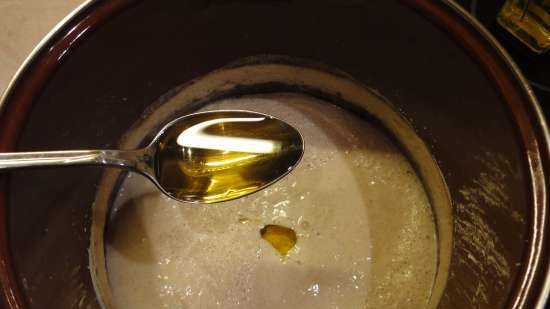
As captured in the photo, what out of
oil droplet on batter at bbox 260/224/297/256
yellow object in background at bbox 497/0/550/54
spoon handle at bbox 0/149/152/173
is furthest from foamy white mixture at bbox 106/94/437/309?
yellow object in background at bbox 497/0/550/54

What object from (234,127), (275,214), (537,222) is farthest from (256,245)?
(537,222)

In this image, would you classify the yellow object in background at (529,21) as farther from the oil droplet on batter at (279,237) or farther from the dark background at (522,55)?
the oil droplet on batter at (279,237)

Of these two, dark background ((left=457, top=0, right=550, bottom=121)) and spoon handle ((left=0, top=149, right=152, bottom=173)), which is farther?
dark background ((left=457, top=0, right=550, bottom=121))

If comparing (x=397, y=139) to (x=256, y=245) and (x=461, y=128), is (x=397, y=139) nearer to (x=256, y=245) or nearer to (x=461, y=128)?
(x=461, y=128)

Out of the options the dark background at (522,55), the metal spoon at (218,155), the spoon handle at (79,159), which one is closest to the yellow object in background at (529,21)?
the dark background at (522,55)

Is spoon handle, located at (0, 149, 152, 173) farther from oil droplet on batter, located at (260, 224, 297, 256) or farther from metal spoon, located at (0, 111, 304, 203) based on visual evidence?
oil droplet on batter, located at (260, 224, 297, 256)
